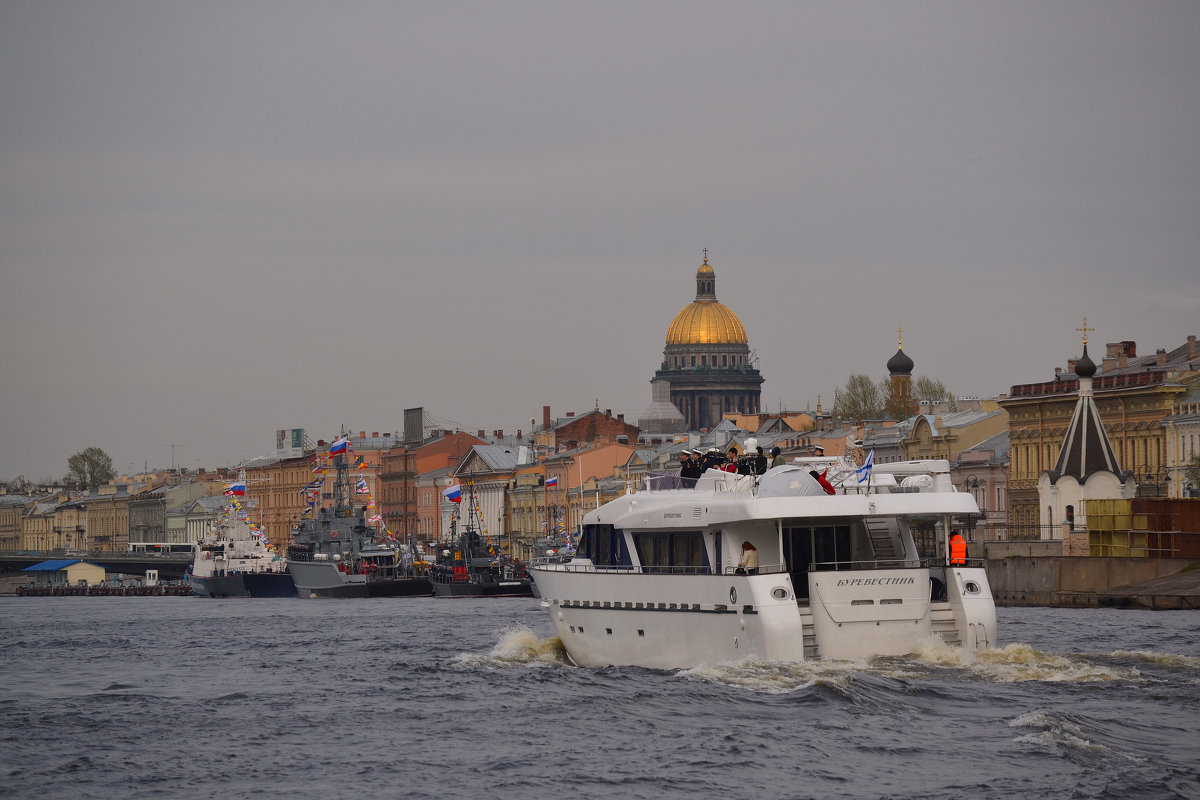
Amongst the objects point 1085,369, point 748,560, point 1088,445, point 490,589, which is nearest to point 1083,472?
point 1088,445

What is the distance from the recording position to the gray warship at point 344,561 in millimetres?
108625

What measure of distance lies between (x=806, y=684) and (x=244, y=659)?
66.6 ft

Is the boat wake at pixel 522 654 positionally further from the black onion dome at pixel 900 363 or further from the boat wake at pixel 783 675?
the black onion dome at pixel 900 363

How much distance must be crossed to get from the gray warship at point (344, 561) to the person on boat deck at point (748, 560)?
7822 cm

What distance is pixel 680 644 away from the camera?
101 feet

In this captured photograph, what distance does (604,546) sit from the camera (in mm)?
35219

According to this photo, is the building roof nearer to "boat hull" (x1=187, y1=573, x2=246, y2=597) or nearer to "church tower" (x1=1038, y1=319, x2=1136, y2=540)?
"church tower" (x1=1038, y1=319, x2=1136, y2=540)

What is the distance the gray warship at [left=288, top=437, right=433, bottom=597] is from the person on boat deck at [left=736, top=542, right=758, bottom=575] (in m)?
78.2

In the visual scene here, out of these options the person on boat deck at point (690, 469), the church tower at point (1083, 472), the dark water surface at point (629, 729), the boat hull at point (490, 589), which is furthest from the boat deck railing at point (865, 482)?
the boat hull at point (490, 589)

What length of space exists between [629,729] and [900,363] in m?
110

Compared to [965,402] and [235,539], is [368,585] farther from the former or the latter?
[965,402]

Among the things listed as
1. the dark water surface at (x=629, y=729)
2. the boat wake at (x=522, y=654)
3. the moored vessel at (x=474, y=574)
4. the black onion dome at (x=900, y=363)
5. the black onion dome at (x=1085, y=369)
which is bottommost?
the dark water surface at (x=629, y=729)

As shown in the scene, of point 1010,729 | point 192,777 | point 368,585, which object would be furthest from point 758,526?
point 368,585

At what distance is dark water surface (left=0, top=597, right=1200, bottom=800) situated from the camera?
22438mm
